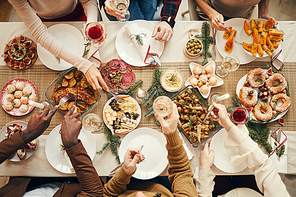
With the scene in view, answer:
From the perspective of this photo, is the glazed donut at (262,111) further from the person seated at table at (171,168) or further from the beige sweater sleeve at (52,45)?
the beige sweater sleeve at (52,45)

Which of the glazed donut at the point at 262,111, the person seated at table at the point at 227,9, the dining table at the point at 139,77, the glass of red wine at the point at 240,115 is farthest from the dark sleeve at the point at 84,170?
the person seated at table at the point at 227,9

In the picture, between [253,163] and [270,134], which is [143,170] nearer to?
[253,163]

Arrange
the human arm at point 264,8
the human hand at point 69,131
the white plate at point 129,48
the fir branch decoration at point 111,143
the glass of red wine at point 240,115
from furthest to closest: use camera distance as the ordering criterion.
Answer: the human arm at point 264,8 < the white plate at point 129,48 < the fir branch decoration at point 111,143 < the glass of red wine at point 240,115 < the human hand at point 69,131

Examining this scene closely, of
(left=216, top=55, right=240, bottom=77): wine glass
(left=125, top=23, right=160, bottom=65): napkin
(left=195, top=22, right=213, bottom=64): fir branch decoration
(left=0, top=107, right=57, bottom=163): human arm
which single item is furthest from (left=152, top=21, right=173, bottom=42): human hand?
(left=0, top=107, right=57, bottom=163): human arm

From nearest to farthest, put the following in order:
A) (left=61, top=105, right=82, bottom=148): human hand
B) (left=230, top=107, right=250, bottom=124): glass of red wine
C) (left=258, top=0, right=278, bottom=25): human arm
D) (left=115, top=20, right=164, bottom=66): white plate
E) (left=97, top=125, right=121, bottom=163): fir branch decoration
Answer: (left=61, top=105, right=82, bottom=148): human hand
(left=230, top=107, right=250, bottom=124): glass of red wine
(left=97, top=125, right=121, bottom=163): fir branch decoration
(left=115, top=20, right=164, bottom=66): white plate
(left=258, top=0, right=278, bottom=25): human arm

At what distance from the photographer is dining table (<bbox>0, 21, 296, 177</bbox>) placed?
157 cm

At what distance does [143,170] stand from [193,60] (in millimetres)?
1076

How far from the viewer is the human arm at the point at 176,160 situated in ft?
4.51

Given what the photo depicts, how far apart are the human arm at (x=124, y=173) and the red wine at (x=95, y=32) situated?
37.9 inches


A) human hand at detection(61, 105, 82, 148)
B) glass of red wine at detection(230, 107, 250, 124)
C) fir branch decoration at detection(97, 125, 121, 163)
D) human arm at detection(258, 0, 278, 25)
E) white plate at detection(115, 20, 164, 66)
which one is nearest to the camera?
human hand at detection(61, 105, 82, 148)

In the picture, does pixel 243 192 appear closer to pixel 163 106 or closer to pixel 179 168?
pixel 179 168

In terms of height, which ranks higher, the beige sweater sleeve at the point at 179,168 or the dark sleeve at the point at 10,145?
the dark sleeve at the point at 10,145

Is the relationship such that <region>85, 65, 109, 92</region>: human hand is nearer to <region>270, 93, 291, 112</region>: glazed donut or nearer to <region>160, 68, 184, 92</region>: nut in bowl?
<region>160, 68, 184, 92</region>: nut in bowl

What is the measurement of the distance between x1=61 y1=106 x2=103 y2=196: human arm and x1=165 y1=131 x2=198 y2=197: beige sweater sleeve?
0.62 metres
